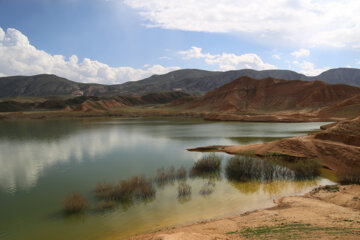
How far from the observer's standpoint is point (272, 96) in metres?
93.4

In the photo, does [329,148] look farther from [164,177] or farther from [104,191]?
[104,191]

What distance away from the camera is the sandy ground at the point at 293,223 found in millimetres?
6980

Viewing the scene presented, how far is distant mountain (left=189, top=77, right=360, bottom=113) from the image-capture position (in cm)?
8225

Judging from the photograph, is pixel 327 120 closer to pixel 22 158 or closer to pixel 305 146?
pixel 305 146

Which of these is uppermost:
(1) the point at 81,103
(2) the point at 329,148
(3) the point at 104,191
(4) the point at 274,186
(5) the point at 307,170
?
(1) the point at 81,103

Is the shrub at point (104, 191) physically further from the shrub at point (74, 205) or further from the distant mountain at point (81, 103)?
the distant mountain at point (81, 103)

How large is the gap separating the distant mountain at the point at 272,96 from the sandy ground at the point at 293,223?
251ft

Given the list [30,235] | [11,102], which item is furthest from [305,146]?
[11,102]

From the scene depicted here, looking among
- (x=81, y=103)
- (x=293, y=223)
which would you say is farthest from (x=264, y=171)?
(x=81, y=103)

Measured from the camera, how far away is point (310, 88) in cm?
8800

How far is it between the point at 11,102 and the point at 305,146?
125m

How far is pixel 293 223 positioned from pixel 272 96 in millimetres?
91471

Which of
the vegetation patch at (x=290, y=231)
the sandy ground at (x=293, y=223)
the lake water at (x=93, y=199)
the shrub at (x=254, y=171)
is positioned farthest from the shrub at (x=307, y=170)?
the vegetation patch at (x=290, y=231)

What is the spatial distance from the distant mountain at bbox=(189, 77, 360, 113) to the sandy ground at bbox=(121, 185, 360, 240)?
7656cm
